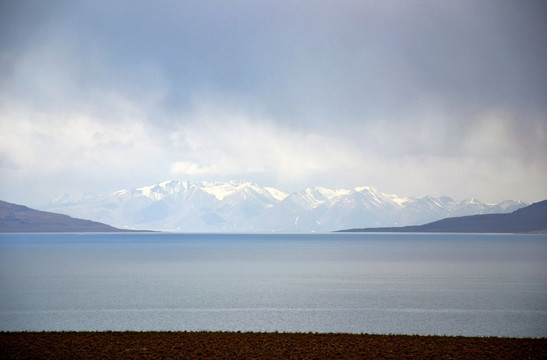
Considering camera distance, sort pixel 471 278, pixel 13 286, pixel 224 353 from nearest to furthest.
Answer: pixel 224 353
pixel 13 286
pixel 471 278

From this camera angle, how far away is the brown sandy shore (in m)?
19.7

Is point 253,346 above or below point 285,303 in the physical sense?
above

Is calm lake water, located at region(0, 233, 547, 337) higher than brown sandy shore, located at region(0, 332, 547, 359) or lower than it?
lower

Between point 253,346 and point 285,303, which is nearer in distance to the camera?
point 253,346

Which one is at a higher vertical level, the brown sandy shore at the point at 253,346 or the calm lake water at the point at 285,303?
the brown sandy shore at the point at 253,346

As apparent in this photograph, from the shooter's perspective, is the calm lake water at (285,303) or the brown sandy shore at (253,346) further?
the calm lake water at (285,303)

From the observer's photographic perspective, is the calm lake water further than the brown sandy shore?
Yes

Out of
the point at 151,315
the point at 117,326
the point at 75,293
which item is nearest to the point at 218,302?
the point at 151,315

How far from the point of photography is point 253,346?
834 inches

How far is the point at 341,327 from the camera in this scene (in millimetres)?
29172

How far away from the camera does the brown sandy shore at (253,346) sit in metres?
19.7

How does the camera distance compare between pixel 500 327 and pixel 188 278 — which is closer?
pixel 500 327

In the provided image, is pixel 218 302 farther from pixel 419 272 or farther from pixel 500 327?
pixel 419 272

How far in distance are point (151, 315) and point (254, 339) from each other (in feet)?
41.9
